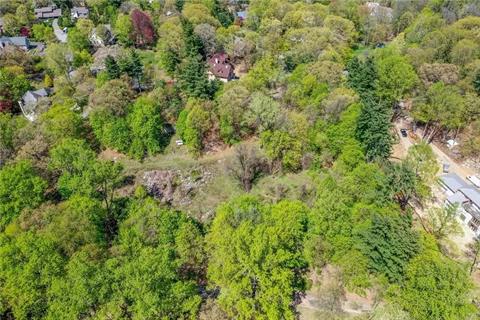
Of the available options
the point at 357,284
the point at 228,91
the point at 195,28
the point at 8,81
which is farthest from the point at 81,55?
the point at 357,284

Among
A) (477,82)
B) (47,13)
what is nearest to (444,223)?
(477,82)

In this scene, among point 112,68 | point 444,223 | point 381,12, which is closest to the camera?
point 444,223

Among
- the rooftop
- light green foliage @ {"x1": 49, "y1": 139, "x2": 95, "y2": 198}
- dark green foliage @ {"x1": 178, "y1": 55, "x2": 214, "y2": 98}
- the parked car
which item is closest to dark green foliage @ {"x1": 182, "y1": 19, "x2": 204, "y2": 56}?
dark green foliage @ {"x1": 178, "y1": 55, "x2": 214, "y2": 98}

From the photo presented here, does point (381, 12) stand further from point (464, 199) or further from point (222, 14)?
point (464, 199)

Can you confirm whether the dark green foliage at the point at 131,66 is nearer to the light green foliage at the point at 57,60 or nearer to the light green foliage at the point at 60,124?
the light green foliage at the point at 60,124

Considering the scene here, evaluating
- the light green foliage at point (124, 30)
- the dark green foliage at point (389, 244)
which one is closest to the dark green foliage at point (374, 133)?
the dark green foliage at point (389, 244)

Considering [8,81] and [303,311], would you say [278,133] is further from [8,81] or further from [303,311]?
[8,81]
